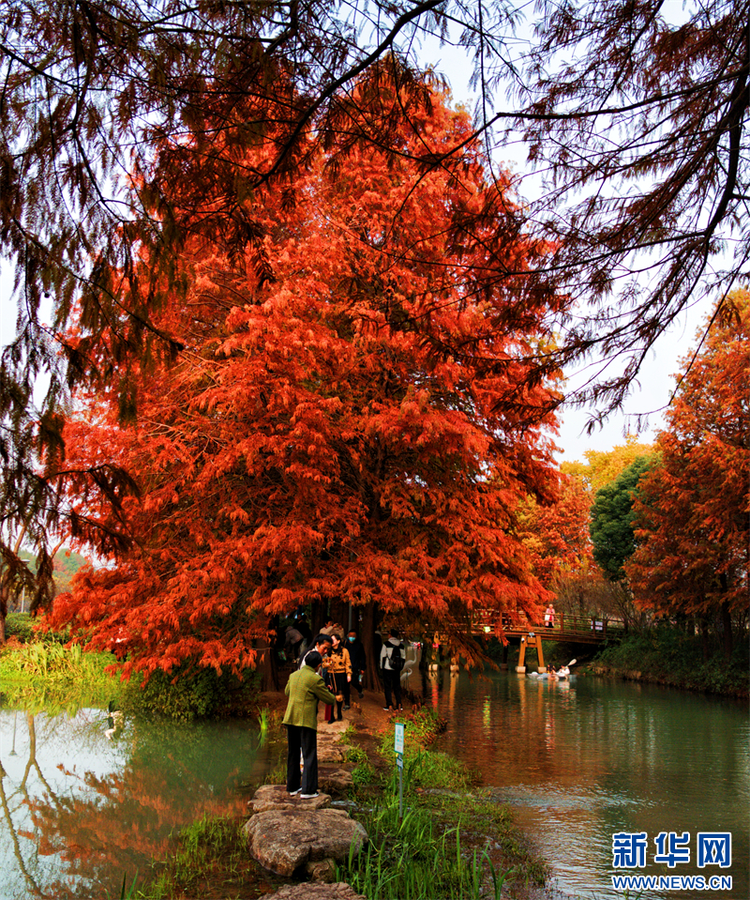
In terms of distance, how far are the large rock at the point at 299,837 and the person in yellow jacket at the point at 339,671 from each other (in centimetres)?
519

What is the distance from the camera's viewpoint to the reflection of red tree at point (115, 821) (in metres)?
6.11

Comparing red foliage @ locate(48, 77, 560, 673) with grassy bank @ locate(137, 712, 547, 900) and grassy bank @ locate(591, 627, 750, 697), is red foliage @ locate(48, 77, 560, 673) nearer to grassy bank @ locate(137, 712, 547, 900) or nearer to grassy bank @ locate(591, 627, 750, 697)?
grassy bank @ locate(137, 712, 547, 900)

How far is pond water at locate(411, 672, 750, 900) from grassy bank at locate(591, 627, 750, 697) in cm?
105

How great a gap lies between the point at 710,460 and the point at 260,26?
19.3 m

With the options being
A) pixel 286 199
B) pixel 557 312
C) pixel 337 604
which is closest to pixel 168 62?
pixel 286 199

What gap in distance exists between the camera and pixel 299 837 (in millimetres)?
5910

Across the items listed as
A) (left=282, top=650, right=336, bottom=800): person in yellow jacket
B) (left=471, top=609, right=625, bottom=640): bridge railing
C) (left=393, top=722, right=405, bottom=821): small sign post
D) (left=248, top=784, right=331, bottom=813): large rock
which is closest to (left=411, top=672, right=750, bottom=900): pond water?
(left=393, top=722, right=405, bottom=821): small sign post

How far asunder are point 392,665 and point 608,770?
365 centimetres

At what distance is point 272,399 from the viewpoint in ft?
37.1

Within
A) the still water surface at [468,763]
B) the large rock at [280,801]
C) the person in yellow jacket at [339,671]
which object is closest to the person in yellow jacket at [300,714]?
the large rock at [280,801]

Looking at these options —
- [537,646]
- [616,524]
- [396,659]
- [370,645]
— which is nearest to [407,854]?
[396,659]

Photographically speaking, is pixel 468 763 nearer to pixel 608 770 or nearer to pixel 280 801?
pixel 608 770

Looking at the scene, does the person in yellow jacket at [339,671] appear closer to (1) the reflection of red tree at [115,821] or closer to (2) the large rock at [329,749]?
(2) the large rock at [329,749]

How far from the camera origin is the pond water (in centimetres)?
692
